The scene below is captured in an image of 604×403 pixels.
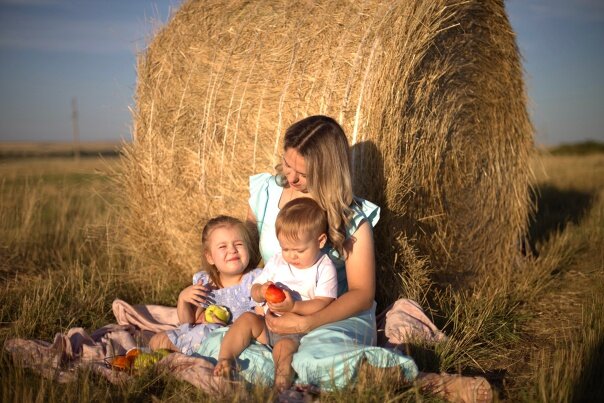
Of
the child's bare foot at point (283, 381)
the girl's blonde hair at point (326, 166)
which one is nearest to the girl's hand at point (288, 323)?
the child's bare foot at point (283, 381)

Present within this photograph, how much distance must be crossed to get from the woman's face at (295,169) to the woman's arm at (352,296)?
0.45 metres

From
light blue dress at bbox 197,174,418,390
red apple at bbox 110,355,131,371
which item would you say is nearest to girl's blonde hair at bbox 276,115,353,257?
light blue dress at bbox 197,174,418,390

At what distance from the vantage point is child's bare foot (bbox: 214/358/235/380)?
303 cm

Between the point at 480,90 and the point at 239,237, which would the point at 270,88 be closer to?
the point at 239,237

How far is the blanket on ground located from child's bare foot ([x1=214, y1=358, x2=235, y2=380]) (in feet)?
0.12

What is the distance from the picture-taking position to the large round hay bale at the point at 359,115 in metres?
4.04

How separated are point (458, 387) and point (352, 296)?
76cm

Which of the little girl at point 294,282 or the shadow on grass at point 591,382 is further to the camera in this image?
the little girl at point 294,282

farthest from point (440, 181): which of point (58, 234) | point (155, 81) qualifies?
point (58, 234)

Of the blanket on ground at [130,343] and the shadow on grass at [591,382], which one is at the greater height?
the blanket on ground at [130,343]

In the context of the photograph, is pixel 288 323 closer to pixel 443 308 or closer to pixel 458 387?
pixel 458 387

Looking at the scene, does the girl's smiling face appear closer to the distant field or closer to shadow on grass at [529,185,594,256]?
shadow on grass at [529,185,594,256]

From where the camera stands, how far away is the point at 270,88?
432 cm

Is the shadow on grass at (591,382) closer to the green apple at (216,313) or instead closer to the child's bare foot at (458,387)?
the child's bare foot at (458,387)
